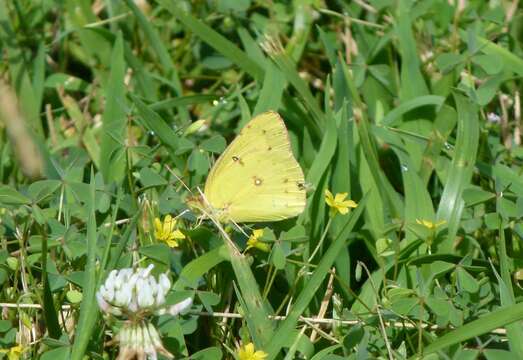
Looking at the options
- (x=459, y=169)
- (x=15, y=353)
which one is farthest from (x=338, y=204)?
(x=15, y=353)

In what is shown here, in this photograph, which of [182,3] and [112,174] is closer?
[112,174]

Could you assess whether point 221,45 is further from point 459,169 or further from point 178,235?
point 178,235

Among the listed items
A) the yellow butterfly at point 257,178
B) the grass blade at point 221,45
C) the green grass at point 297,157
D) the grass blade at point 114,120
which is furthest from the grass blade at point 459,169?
the grass blade at point 114,120

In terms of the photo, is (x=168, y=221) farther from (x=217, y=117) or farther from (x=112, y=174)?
(x=217, y=117)

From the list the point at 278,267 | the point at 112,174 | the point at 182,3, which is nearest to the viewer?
the point at 278,267

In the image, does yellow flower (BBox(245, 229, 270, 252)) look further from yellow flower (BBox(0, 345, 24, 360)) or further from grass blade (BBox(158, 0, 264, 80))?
grass blade (BBox(158, 0, 264, 80))

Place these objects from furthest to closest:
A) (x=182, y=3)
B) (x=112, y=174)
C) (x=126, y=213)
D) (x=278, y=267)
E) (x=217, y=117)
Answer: (x=182, y=3) < (x=217, y=117) < (x=112, y=174) < (x=126, y=213) < (x=278, y=267)

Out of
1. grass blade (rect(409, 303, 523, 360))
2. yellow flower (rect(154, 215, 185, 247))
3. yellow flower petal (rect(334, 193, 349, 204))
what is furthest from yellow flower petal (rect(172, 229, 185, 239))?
grass blade (rect(409, 303, 523, 360))

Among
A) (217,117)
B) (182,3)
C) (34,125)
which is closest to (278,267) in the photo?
(217,117)

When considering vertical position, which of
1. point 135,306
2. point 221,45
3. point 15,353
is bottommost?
point 15,353
